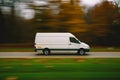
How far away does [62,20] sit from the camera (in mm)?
38438

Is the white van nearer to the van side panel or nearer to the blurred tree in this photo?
the van side panel

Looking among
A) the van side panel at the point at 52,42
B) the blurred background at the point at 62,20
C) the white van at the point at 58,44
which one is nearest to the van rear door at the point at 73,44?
the white van at the point at 58,44

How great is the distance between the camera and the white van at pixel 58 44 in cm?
2650

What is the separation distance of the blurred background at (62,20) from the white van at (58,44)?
10568mm

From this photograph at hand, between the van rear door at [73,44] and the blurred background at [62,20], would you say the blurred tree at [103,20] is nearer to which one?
the blurred background at [62,20]

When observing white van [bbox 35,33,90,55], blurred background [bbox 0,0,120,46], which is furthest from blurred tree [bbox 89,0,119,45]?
white van [bbox 35,33,90,55]

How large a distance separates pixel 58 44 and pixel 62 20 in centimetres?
1210

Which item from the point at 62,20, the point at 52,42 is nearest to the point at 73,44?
the point at 52,42

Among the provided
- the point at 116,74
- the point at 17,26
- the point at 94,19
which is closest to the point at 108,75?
the point at 116,74

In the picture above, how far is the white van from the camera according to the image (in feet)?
86.9

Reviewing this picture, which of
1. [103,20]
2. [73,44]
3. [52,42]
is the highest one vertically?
[103,20]

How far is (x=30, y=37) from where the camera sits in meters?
42.1

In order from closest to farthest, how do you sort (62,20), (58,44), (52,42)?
1. (58,44)
2. (52,42)
3. (62,20)

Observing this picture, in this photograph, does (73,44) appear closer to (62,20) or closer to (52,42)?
(52,42)
